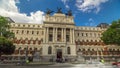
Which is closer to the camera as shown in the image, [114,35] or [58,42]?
[114,35]

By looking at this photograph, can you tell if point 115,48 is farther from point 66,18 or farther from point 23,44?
point 23,44

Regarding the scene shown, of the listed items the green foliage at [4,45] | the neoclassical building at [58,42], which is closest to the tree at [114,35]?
the neoclassical building at [58,42]

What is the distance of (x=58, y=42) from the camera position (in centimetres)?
7619

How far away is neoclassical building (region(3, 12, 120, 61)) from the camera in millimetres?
75688

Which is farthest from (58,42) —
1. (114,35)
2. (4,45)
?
(4,45)

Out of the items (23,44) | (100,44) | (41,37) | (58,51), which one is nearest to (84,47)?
(100,44)

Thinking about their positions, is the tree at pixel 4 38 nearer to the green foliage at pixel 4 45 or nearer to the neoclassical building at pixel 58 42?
the green foliage at pixel 4 45

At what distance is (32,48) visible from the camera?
7938 centimetres

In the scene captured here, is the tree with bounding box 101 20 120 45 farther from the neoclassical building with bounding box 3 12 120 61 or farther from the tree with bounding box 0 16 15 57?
the tree with bounding box 0 16 15 57

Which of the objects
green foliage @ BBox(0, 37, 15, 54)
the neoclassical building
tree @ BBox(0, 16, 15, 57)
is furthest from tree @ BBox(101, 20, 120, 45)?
green foliage @ BBox(0, 37, 15, 54)

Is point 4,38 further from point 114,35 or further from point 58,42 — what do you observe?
point 114,35

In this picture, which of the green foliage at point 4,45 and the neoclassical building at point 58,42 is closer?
the green foliage at point 4,45

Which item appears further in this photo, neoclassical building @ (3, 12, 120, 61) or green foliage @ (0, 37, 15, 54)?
neoclassical building @ (3, 12, 120, 61)

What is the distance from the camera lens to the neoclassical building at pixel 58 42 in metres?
75.7
